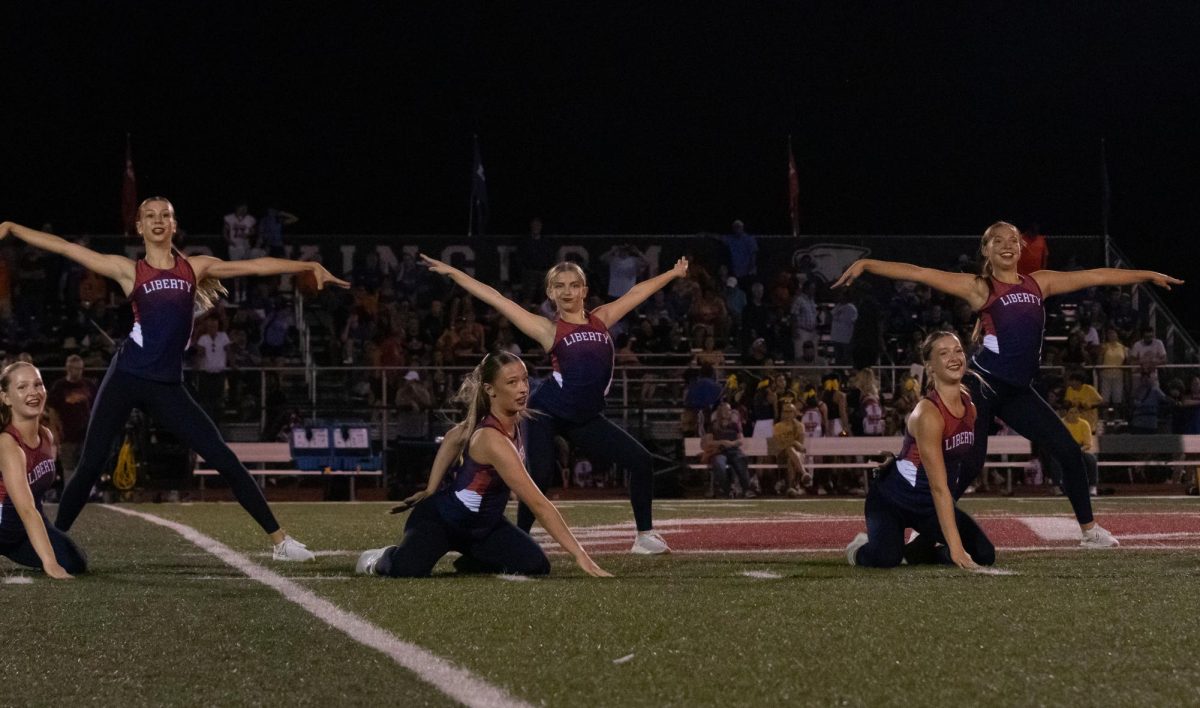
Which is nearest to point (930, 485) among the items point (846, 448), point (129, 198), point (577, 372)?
point (577, 372)

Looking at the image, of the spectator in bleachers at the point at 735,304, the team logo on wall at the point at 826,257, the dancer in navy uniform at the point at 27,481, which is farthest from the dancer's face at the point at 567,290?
the team logo on wall at the point at 826,257

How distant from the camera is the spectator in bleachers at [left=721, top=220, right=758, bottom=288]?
2275 cm

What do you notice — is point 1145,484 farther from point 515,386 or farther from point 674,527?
point 515,386

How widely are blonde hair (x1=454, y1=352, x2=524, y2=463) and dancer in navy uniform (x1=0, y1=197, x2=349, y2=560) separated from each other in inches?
44.3

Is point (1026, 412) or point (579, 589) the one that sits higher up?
point (1026, 412)

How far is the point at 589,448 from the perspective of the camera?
→ 8156 mm

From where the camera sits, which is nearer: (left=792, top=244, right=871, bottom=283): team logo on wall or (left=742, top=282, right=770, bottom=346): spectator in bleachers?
(left=742, top=282, right=770, bottom=346): spectator in bleachers

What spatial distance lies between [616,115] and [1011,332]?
74.7 feet

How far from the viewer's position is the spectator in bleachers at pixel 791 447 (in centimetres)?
1673

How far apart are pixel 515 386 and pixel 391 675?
103 inches

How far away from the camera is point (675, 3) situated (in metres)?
30.4

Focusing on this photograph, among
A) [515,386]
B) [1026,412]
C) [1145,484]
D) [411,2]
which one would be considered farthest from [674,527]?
[411,2]

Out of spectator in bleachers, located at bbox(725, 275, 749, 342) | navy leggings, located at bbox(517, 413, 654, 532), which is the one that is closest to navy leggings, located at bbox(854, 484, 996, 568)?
navy leggings, located at bbox(517, 413, 654, 532)

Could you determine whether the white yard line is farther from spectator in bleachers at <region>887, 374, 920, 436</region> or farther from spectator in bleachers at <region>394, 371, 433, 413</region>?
spectator in bleachers at <region>887, 374, 920, 436</region>
